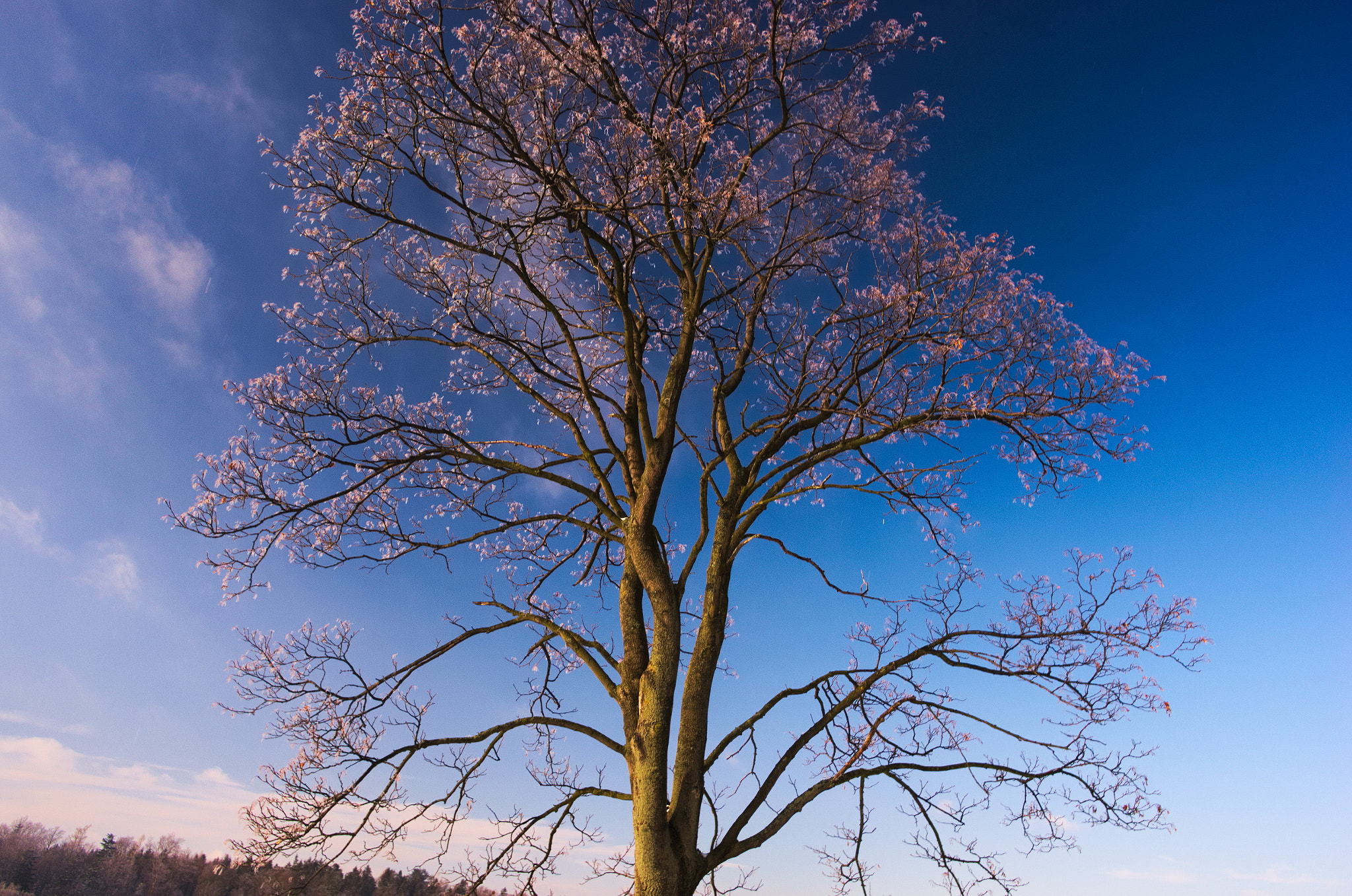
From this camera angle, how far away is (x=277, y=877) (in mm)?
5137

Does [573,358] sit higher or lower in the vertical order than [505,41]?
lower

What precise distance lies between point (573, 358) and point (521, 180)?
4.93ft

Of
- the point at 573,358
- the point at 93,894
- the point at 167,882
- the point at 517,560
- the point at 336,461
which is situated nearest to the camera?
the point at 336,461

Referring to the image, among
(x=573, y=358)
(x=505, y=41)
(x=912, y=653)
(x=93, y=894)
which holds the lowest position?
(x=93, y=894)

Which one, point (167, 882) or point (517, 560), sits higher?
point (517, 560)

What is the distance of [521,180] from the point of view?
537cm

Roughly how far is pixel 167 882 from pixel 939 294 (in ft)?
306

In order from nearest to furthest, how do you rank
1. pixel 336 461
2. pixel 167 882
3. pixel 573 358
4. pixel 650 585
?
pixel 650 585
pixel 336 461
pixel 573 358
pixel 167 882

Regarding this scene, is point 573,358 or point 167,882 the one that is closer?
point 573,358

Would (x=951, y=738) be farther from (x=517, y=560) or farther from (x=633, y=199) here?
(x=633, y=199)

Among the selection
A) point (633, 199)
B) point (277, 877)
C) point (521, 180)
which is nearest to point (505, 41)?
point (521, 180)

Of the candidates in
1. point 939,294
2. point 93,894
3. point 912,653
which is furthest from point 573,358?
point 93,894

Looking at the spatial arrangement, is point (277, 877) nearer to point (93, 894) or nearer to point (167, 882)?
point (93, 894)

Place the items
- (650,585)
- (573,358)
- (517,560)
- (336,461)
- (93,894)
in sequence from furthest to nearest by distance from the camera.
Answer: (93,894), (517,560), (573,358), (336,461), (650,585)
